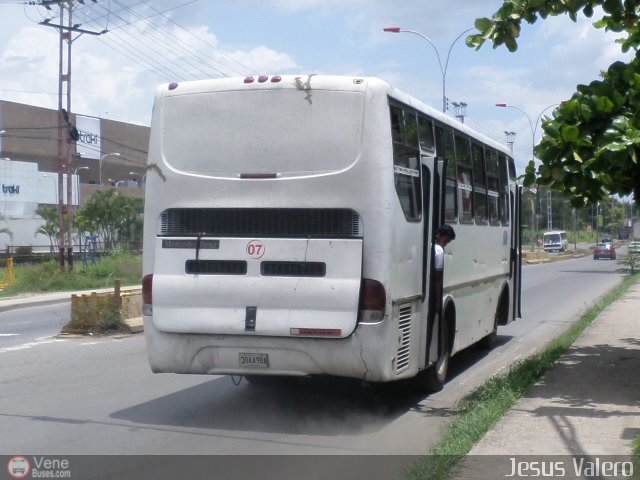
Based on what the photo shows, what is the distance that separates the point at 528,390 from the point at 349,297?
2786 millimetres

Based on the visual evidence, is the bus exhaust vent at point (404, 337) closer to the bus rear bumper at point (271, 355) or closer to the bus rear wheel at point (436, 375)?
the bus rear bumper at point (271, 355)

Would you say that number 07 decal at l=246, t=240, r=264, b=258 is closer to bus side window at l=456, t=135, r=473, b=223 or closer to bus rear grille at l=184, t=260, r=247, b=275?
bus rear grille at l=184, t=260, r=247, b=275

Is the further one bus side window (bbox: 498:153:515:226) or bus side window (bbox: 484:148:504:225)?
bus side window (bbox: 498:153:515:226)

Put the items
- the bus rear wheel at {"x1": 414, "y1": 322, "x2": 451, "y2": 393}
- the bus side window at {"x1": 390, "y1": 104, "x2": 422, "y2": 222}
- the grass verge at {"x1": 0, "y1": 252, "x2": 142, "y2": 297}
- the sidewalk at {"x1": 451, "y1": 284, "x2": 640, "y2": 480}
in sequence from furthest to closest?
1. the grass verge at {"x1": 0, "y1": 252, "x2": 142, "y2": 297}
2. the bus rear wheel at {"x1": 414, "y1": 322, "x2": 451, "y2": 393}
3. the bus side window at {"x1": 390, "y1": 104, "x2": 422, "y2": 222}
4. the sidewalk at {"x1": 451, "y1": 284, "x2": 640, "y2": 480}

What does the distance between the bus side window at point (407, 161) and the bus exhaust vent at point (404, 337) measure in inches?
37.7

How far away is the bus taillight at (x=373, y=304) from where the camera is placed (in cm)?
834

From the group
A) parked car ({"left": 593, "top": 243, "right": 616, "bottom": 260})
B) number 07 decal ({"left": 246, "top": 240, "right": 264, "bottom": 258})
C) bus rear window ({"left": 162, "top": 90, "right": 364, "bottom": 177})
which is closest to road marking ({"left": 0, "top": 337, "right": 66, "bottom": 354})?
bus rear window ({"left": 162, "top": 90, "right": 364, "bottom": 177})

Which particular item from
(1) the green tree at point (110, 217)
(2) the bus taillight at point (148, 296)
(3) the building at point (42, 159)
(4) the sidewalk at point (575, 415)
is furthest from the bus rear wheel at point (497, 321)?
(1) the green tree at point (110, 217)

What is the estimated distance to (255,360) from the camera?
8602 millimetres

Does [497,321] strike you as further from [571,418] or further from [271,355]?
[271,355]

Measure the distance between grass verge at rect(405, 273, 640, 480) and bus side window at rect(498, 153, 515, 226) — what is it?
7.66 feet

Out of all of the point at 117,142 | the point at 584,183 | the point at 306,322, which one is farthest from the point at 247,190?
the point at 117,142

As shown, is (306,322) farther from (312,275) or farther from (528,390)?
(528,390)

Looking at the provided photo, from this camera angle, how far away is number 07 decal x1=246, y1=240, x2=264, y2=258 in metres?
8.66
